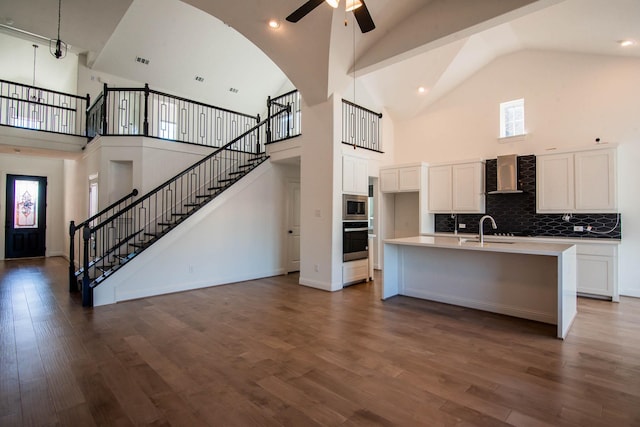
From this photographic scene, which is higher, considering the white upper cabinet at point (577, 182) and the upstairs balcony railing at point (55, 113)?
the upstairs balcony railing at point (55, 113)

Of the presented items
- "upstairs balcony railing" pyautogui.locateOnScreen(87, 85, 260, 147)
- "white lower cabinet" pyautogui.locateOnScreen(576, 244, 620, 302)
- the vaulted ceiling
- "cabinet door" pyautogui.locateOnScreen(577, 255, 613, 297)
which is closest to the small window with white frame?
the vaulted ceiling

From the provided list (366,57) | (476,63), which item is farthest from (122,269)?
(476,63)

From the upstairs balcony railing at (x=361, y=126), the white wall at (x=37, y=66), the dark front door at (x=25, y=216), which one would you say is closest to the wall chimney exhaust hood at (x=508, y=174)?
the upstairs balcony railing at (x=361, y=126)

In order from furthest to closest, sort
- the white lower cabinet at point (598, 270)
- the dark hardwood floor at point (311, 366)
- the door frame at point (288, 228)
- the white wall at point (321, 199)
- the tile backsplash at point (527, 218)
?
the door frame at point (288, 228) → the white wall at point (321, 199) → the tile backsplash at point (527, 218) → the white lower cabinet at point (598, 270) → the dark hardwood floor at point (311, 366)

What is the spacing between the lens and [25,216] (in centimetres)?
947

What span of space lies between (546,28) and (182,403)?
23.1ft

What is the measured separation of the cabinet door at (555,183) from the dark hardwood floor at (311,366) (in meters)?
1.78

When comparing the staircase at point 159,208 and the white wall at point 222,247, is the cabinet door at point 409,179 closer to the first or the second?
the white wall at point 222,247

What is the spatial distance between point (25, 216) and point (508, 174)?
42.6ft

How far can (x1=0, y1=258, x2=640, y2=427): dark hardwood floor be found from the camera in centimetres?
209

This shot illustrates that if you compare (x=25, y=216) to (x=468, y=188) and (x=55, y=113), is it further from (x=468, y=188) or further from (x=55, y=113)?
(x=468, y=188)

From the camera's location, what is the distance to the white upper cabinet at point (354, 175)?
5.78 m

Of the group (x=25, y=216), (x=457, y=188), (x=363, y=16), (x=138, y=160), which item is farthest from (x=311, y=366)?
(x=25, y=216)

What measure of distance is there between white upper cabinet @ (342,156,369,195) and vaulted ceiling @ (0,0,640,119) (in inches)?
49.9
